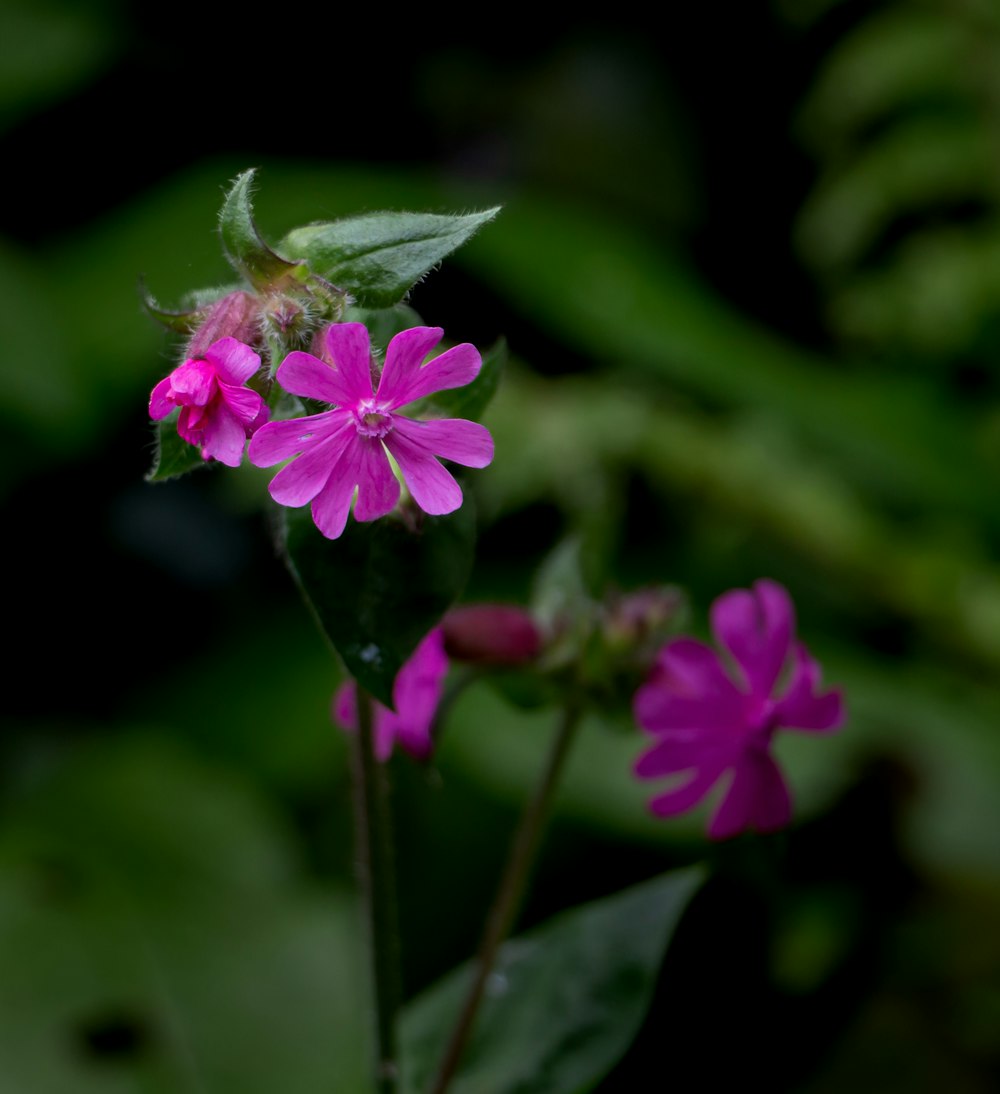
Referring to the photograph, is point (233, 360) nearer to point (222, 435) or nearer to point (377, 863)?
point (222, 435)

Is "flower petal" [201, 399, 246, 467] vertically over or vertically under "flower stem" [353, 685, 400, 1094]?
over

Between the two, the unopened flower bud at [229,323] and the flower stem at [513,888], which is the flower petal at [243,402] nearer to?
the unopened flower bud at [229,323]

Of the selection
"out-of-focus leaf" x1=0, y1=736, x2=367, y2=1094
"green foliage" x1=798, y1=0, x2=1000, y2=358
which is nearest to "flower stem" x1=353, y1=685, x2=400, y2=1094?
"out-of-focus leaf" x1=0, y1=736, x2=367, y2=1094

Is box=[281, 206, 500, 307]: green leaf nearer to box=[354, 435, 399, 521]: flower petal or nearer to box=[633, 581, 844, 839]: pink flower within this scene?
box=[354, 435, 399, 521]: flower petal

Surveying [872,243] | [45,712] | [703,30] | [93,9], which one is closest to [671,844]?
[45,712]

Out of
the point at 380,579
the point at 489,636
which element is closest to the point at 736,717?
the point at 489,636

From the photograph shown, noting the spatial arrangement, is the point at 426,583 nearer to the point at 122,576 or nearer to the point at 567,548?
the point at 567,548
